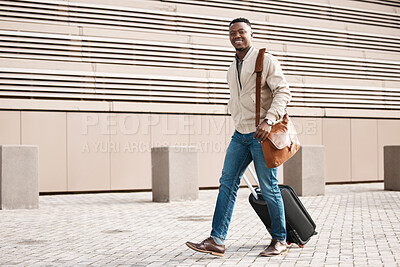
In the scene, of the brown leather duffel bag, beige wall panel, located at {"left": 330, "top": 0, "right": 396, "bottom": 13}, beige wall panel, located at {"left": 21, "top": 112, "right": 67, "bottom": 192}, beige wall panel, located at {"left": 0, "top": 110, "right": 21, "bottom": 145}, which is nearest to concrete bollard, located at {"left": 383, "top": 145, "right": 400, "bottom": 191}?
beige wall panel, located at {"left": 330, "top": 0, "right": 396, "bottom": 13}

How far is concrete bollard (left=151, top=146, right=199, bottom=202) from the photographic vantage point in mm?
11070

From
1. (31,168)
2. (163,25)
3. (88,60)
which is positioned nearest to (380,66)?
(163,25)

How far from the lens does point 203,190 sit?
572 inches

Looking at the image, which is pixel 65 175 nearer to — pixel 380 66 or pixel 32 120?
pixel 32 120

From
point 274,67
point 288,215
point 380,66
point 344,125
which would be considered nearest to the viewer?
point 274,67

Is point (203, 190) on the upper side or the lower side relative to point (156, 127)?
lower

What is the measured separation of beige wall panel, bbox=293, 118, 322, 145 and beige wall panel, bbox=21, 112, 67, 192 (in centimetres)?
616

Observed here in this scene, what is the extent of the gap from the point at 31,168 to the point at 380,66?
11.3 metres

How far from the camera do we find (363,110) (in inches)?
665

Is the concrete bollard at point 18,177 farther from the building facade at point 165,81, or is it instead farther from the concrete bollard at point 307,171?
the concrete bollard at point 307,171

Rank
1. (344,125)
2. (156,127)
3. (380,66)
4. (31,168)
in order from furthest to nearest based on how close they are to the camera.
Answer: (380,66), (344,125), (156,127), (31,168)

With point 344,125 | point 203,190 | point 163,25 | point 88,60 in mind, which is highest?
point 163,25

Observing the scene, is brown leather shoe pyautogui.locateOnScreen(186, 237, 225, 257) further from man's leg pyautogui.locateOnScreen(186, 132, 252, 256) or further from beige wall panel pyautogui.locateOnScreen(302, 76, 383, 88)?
beige wall panel pyautogui.locateOnScreen(302, 76, 383, 88)

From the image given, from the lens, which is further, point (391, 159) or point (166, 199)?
point (391, 159)
